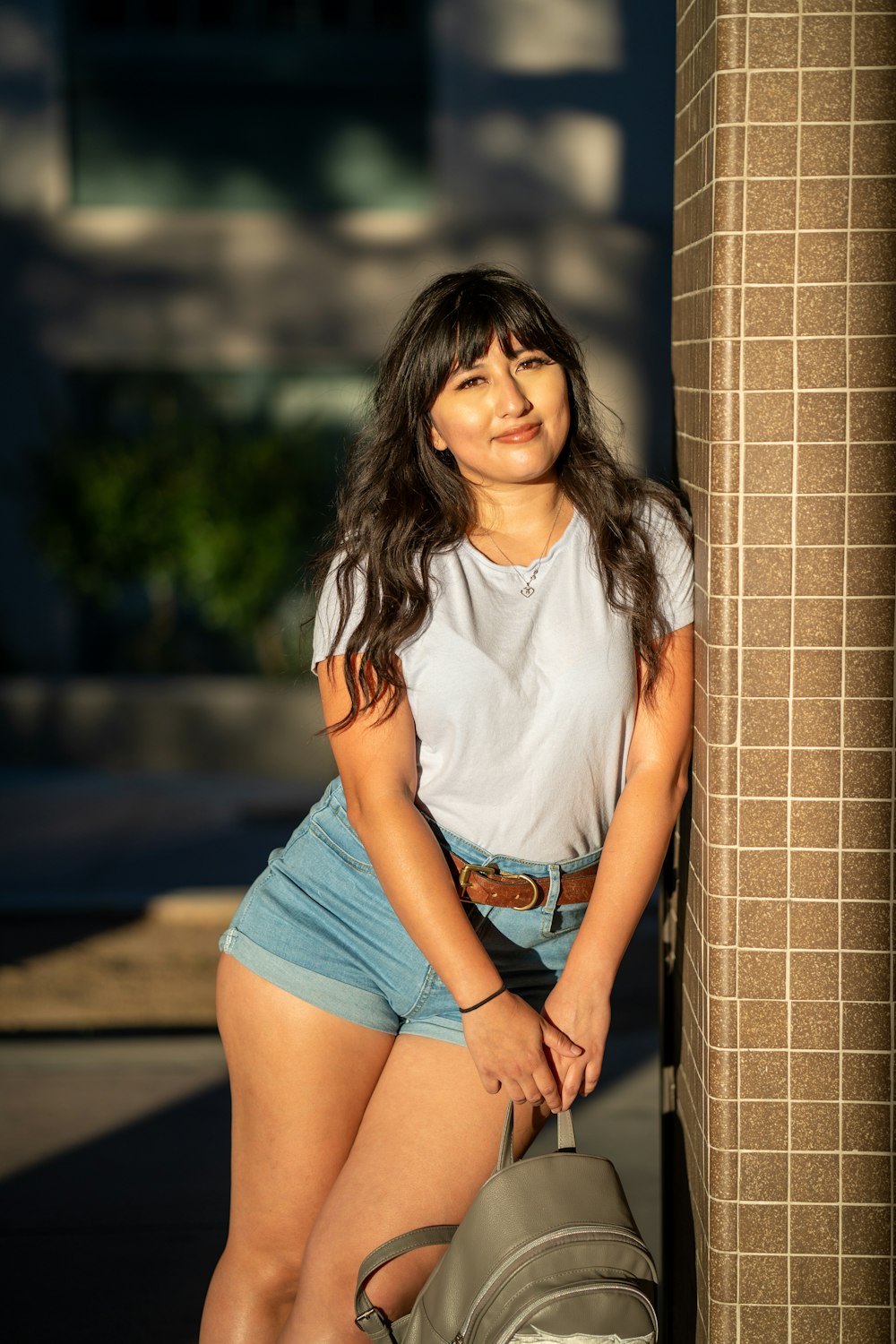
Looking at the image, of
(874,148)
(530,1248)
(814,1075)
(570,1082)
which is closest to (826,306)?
(874,148)

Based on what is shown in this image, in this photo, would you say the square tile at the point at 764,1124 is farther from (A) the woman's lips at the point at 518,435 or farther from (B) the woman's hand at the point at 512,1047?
(A) the woman's lips at the point at 518,435

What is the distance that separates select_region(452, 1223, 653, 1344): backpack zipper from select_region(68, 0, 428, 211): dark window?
10970mm

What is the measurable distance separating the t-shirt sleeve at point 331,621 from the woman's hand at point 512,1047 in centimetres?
56

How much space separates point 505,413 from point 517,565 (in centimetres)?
23

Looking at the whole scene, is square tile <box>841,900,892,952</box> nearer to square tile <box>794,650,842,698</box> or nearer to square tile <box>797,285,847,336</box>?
square tile <box>794,650,842,698</box>

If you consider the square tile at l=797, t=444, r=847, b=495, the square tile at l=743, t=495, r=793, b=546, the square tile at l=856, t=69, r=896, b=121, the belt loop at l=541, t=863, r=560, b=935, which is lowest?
the belt loop at l=541, t=863, r=560, b=935

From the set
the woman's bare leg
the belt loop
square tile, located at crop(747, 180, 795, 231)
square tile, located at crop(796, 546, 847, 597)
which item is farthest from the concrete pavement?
square tile, located at crop(747, 180, 795, 231)

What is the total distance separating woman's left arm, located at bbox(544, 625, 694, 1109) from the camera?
2248 millimetres

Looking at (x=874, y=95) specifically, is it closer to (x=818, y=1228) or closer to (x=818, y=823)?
(x=818, y=823)

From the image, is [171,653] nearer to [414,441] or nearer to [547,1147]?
[547,1147]

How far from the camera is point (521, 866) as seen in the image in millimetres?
2299

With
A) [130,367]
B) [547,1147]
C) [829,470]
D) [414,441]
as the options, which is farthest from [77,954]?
[130,367]

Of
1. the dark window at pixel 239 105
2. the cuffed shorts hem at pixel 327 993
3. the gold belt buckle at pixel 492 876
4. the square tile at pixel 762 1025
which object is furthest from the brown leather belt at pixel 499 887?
the dark window at pixel 239 105

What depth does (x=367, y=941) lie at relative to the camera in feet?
7.84
